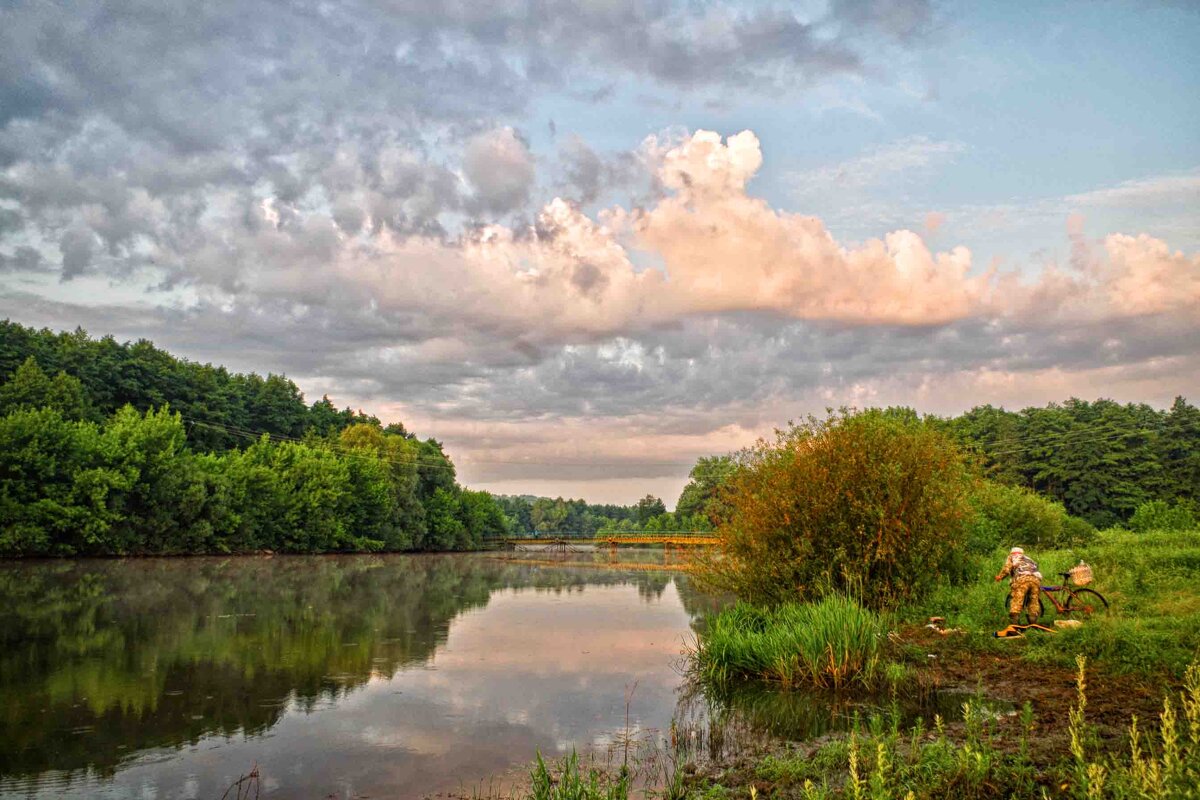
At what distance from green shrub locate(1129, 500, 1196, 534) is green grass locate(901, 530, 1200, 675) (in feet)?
71.3

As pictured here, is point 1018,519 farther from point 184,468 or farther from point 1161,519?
point 184,468

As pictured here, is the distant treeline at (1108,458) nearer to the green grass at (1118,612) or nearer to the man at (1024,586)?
the green grass at (1118,612)

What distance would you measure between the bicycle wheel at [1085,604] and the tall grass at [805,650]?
18.2ft

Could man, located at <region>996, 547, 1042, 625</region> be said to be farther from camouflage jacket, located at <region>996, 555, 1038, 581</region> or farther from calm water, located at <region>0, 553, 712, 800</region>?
calm water, located at <region>0, 553, 712, 800</region>

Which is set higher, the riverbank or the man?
the man

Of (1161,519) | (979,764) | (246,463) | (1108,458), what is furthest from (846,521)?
(1108,458)

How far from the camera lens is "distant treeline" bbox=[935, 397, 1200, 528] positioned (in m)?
87.7

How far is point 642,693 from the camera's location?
698 inches

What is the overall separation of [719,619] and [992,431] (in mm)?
107425

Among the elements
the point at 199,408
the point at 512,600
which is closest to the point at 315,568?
the point at 512,600

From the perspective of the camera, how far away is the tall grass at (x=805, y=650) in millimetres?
16375

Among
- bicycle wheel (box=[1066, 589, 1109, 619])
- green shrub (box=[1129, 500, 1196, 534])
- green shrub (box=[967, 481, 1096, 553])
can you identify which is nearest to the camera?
bicycle wheel (box=[1066, 589, 1109, 619])

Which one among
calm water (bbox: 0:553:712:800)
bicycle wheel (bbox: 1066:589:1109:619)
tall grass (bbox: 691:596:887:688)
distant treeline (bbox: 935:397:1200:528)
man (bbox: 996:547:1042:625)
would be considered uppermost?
distant treeline (bbox: 935:397:1200:528)

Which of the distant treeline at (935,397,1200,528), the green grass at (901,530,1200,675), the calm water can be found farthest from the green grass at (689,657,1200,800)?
the distant treeline at (935,397,1200,528)
